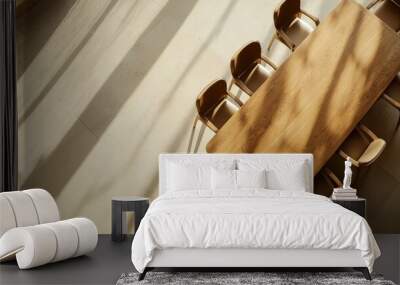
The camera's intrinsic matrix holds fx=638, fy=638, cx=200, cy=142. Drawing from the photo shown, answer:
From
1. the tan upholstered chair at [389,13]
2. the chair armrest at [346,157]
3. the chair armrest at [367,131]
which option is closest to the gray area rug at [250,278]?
the chair armrest at [346,157]

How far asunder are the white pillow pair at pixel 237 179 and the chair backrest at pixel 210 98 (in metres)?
0.71

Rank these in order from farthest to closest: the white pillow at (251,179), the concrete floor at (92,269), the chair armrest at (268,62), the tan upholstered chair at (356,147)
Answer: the chair armrest at (268,62), the tan upholstered chair at (356,147), the white pillow at (251,179), the concrete floor at (92,269)

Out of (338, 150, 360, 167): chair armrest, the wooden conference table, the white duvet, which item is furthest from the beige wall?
the white duvet

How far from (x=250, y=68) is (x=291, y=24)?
24.4 inches

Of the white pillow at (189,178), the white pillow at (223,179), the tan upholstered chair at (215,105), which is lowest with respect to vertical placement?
the white pillow at (189,178)

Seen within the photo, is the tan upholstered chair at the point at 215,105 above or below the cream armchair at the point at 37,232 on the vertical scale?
above

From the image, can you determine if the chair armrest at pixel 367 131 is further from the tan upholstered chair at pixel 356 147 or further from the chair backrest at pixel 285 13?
the chair backrest at pixel 285 13

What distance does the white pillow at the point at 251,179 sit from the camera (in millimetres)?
5676

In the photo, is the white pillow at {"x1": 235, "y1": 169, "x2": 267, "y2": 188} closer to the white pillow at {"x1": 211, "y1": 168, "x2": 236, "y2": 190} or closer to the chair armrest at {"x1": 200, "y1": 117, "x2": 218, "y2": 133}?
the white pillow at {"x1": 211, "y1": 168, "x2": 236, "y2": 190}

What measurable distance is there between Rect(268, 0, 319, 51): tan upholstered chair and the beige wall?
0.27m

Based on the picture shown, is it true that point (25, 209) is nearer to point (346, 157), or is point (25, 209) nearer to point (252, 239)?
point (252, 239)

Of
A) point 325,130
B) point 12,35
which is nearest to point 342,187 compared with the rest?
point 325,130

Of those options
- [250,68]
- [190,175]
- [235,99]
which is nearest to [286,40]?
[250,68]

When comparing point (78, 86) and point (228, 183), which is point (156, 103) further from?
point (228, 183)
